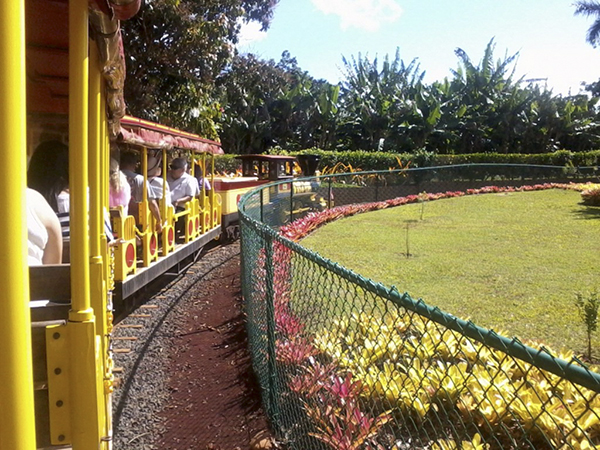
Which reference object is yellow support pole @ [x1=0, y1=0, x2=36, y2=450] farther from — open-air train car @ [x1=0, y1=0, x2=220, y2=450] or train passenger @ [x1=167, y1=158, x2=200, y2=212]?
train passenger @ [x1=167, y1=158, x2=200, y2=212]

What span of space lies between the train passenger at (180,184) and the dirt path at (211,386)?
1.99 m

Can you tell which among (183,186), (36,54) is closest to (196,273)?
(183,186)

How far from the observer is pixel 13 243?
3.67 ft

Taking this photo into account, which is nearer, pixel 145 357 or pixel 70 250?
pixel 70 250

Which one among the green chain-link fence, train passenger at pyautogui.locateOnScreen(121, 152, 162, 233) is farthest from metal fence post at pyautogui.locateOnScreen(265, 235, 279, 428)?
train passenger at pyautogui.locateOnScreen(121, 152, 162, 233)

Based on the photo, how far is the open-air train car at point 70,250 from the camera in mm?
1110

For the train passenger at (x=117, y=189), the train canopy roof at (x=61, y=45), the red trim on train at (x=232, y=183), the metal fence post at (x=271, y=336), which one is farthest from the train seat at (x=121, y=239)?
the red trim on train at (x=232, y=183)

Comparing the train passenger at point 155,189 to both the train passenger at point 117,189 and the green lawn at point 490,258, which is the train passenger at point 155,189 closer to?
the train passenger at point 117,189

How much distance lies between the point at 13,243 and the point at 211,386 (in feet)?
12.3

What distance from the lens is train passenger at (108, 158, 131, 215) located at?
5.79 meters

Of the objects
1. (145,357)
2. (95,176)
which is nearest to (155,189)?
(145,357)

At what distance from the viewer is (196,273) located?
29.7 ft

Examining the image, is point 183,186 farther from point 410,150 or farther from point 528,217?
point 410,150

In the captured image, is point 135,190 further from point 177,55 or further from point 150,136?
point 177,55
